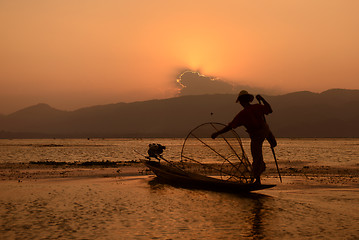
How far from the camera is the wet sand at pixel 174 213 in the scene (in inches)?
384

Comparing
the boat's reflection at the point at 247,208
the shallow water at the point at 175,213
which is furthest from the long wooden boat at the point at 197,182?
the shallow water at the point at 175,213

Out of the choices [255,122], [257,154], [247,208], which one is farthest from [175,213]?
[255,122]

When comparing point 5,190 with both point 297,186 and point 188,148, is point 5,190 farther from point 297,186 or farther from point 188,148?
point 297,186

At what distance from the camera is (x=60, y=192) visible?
→ 17.2 metres

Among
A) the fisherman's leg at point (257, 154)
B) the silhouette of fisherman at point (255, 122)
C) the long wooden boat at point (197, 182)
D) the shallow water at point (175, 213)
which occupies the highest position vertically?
the silhouette of fisherman at point (255, 122)

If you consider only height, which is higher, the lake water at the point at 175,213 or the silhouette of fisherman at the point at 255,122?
the silhouette of fisherman at the point at 255,122

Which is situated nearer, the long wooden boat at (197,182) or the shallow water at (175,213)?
the shallow water at (175,213)

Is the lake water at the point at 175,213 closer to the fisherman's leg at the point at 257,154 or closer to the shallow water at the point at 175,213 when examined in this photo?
the shallow water at the point at 175,213

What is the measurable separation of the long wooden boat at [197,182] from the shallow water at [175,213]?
335 mm

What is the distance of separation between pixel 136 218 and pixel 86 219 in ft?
4.60

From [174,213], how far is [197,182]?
5.23m

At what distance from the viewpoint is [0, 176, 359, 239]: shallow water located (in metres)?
9.74

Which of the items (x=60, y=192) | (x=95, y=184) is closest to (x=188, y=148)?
(x=95, y=184)

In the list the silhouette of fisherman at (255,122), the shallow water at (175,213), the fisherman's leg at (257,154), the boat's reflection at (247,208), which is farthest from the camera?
the fisherman's leg at (257,154)
